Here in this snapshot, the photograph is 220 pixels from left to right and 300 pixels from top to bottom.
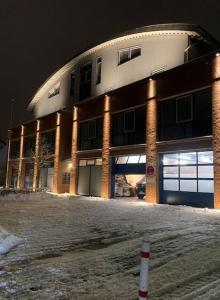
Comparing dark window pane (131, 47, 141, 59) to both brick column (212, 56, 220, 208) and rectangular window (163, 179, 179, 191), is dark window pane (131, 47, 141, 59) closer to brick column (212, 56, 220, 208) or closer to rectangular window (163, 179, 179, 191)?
brick column (212, 56, 220, 208)

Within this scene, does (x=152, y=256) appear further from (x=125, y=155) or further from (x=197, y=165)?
(x=125, y=155)

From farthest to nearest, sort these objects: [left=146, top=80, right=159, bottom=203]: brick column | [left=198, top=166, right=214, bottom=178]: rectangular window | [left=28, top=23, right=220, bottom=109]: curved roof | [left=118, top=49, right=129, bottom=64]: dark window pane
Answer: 1. [left=118, top=49, right=129, bottom=64]: dark window pane
2. [left=28, top=23, right=220, bottom=109]: curved roof
3. [left=146, top=80, right=159, bottom=203]: brick column
4. [left=198, top=166, right=214, bottom=178]: rectangular window

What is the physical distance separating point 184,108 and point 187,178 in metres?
4.65

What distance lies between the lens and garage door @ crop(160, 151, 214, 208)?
18.0 m

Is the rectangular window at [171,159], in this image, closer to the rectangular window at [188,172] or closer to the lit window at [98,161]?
the rectangular window at [188,172]

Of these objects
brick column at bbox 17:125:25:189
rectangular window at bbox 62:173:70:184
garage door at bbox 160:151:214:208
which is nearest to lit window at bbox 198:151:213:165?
garage door at bbox 160:151:214:208

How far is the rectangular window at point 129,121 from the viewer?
2387 centimetres

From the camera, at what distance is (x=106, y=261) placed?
6.63 meters

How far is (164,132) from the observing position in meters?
21.0

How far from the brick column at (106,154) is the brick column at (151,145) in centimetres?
462

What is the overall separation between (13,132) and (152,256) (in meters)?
41.0

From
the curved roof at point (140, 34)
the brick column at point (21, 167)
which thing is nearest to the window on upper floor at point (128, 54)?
the curved roof at point (140, 34)

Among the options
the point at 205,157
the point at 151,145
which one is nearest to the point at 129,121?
the point at 151,145

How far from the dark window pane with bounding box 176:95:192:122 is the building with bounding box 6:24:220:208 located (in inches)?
2.7
